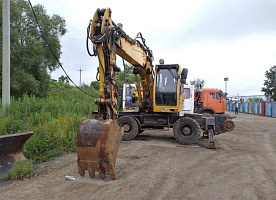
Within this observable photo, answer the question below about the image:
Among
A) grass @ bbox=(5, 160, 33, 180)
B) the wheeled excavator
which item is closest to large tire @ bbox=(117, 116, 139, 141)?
the wheeled excavator

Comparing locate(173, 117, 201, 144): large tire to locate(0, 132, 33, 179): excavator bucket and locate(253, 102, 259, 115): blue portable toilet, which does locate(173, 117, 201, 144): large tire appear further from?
locate(253, 102, 259, 115): blue portable toilet

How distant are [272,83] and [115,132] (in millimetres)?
46745

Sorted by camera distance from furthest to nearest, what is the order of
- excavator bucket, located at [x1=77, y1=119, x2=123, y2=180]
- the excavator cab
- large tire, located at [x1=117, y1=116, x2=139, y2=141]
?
large tire, located at [x1=117, y1=116, x2=139, y2=141] → the excavator cab → excavator bucket, located at [x1=77, y1=119, x2=123, y2=180]

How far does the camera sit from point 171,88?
32.1ft

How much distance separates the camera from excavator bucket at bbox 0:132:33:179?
5298 millimetres

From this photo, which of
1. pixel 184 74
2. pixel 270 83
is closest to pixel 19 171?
pixel 184 74

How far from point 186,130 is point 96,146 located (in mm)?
5563

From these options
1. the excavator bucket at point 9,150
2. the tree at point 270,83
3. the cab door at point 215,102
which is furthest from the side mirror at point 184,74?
the tree at point 270,83

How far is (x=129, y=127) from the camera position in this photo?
10.3m

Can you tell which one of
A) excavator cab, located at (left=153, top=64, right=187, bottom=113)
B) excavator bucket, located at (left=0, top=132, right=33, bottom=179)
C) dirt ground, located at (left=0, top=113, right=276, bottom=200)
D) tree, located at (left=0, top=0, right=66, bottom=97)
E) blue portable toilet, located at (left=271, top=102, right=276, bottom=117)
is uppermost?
tree, located at (left=0, top=0, right=66, bottom=97)

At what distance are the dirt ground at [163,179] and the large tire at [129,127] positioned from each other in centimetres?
229

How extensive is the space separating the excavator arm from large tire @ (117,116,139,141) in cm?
326

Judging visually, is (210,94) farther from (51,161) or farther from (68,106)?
(51,161)

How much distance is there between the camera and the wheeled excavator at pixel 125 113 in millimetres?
4664
